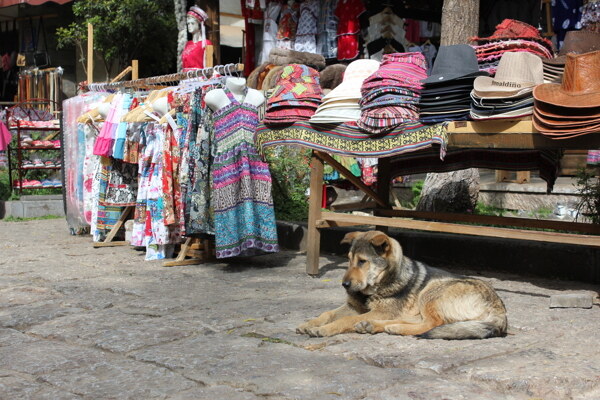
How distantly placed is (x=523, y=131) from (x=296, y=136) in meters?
2.00

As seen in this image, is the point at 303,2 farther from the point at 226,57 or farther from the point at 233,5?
the point at 226,57

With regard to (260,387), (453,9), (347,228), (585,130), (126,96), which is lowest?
(260,387)

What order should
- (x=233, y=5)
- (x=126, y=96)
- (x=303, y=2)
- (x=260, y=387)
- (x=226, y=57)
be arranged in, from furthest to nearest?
(x=226, y=57), (x=233, y=5), (x=303, y=2), (x=126, y=96), (x=260, y=387)

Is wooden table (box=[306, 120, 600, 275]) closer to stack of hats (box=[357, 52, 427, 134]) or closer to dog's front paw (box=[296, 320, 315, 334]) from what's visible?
stack of hats (box=[357, 52, 427, 134])

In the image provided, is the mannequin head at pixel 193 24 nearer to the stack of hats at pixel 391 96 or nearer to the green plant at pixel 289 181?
the green plant at pixel 289 181

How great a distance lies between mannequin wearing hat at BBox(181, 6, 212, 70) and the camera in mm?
11992

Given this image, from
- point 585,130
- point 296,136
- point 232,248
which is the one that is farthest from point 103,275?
point 585,130

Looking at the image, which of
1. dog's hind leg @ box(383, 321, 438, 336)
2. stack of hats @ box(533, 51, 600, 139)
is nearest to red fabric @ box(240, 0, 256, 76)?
stack of hats @ box(533, 51, 600, 139)

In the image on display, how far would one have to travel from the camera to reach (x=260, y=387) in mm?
3408

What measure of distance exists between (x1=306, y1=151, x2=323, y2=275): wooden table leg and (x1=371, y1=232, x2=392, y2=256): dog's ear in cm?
192

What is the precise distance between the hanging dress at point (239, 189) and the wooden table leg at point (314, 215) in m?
0.42

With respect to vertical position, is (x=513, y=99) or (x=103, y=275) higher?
(x=513, y=99)

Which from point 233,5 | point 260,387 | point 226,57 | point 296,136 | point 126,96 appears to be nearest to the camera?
point 260,387

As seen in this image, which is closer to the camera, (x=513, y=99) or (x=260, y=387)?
(x=260, y=387)
